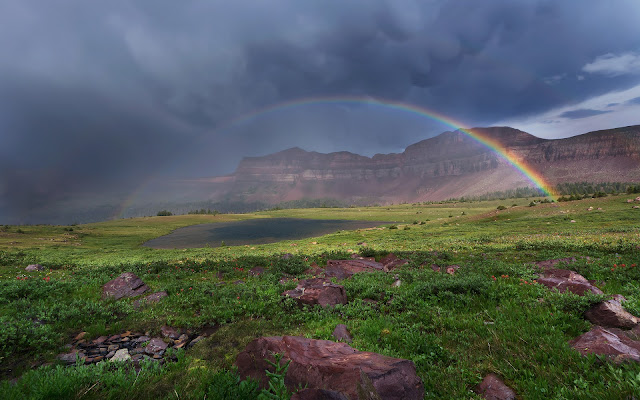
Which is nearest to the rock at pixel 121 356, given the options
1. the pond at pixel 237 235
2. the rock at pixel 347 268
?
the rock at pixel 347 268

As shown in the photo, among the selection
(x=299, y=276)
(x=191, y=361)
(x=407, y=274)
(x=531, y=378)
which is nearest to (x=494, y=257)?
(x=407, y=274)

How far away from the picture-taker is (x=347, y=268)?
628 inches

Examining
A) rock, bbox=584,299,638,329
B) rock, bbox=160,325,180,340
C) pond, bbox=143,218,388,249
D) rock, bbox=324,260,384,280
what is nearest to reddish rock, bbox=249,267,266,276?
rock, bbox=324,260,384,280

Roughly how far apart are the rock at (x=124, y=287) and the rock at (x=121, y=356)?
218 inches

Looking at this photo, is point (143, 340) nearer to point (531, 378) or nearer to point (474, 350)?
point (474, 350)

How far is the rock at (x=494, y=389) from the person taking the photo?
4355 millimetres

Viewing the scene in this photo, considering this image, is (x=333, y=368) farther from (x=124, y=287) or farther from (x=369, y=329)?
(x=124, y=287)

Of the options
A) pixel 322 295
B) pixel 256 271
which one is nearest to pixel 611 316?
pixel 322 295

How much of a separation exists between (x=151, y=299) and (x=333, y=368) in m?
9.54

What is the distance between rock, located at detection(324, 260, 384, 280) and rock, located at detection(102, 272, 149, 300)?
896 centimetres

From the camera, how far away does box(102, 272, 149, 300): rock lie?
37.0 feet

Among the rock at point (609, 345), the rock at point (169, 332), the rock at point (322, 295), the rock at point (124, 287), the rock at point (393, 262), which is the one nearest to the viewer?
the rock at point (609, 345)

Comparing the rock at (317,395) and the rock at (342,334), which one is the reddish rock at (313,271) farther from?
the rock at (317,395)

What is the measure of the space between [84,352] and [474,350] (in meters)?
9.54
